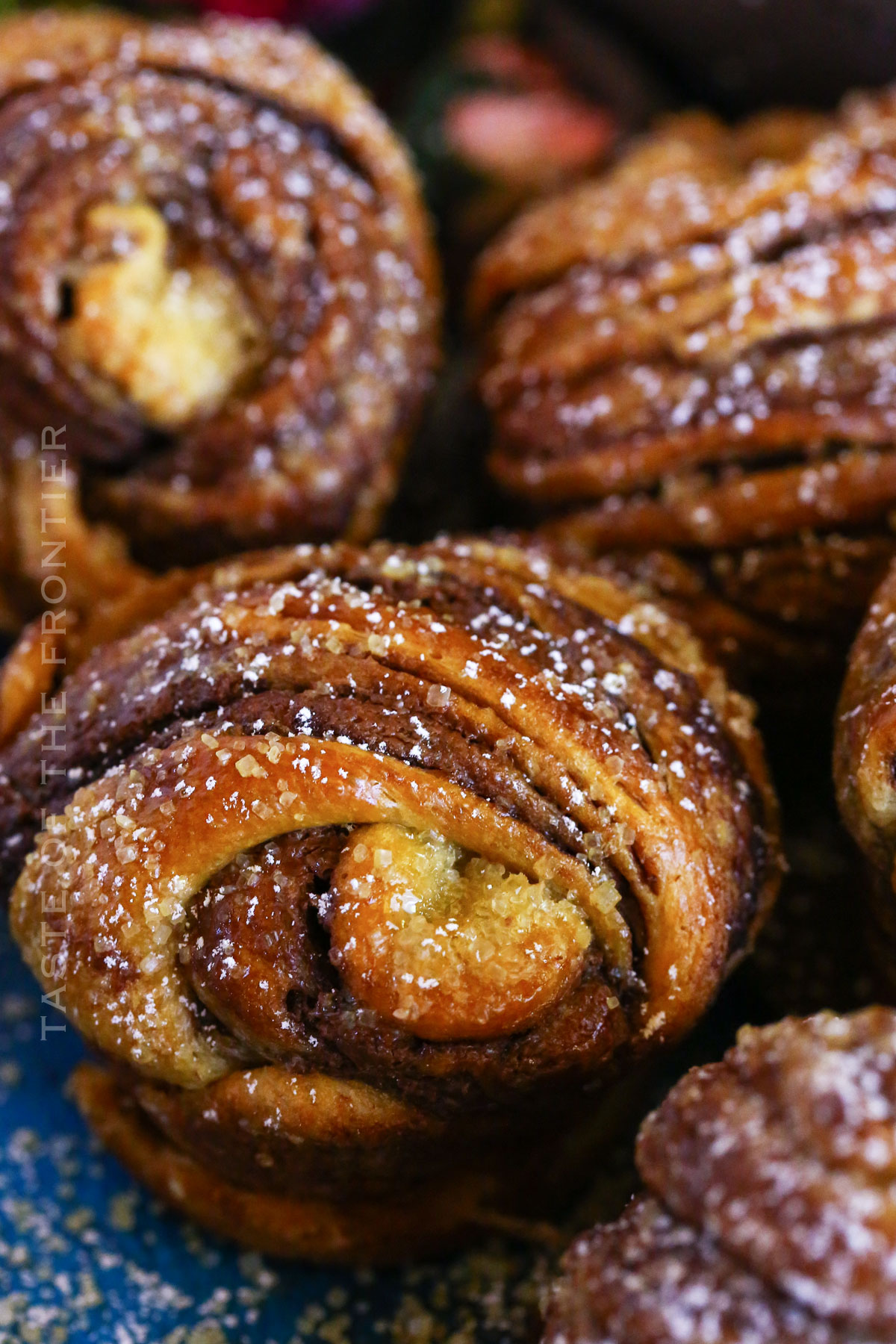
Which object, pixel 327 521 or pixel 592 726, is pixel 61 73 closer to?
pixel 327 521

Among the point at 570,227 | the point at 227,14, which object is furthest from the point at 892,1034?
the point at 227,14

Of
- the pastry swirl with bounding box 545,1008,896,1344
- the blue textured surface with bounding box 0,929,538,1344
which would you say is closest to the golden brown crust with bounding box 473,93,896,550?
the pastry swirl with bounding box 545,1008,896,1344

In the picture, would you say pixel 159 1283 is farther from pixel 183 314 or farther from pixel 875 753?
pixel 183 314

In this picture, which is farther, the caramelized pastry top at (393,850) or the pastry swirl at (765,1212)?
the caramelized pastry top at (393,850)

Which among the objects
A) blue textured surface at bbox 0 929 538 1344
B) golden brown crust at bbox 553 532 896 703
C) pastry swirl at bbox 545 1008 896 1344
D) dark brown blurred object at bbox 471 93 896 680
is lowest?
blue textured surface at bbox 0 929 538 1344

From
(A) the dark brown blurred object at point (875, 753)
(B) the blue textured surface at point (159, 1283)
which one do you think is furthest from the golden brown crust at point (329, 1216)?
(A) the dark brown blurred object at point (875, 753)

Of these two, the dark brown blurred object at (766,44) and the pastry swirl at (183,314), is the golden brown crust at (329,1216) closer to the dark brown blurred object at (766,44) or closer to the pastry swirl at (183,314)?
the pastry swirl at (183,314)

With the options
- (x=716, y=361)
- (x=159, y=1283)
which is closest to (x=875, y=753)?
(x=716, y=361)

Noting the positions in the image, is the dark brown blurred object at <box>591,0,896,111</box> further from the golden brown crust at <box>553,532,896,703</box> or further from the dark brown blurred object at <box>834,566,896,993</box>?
the dark brown blurred object at <box>834,566,896,993</box>

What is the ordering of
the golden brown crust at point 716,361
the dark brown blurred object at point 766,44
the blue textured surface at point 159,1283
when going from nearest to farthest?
the blue textured surface at point 159,1283 < the golden brown crust at point 716,361 < the dark brown blurred object at point 766,44
